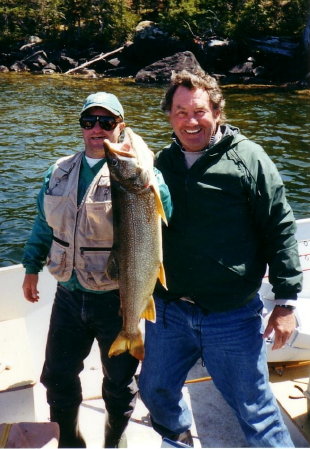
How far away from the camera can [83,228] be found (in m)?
3.16

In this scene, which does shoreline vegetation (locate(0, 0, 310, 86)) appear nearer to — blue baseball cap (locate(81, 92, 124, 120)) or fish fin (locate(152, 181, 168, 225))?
blue baseball cap (locate(81, 92, 124, 120))

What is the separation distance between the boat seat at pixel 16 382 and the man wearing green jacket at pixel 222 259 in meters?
1.04

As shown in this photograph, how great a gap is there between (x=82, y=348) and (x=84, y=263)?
639 millimetres

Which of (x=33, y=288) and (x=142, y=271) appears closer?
(x=142, y=271)

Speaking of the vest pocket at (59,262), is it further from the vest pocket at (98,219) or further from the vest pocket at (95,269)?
the vest pocket at (98,219)

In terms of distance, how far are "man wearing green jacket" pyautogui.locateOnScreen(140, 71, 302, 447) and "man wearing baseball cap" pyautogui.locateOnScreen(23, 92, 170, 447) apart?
0.83 feet

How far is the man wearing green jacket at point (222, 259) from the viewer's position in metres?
2.98

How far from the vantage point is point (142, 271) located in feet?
9.39

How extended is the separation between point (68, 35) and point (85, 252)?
49090 millimetres

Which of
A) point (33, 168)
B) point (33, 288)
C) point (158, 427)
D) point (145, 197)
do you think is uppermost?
Answer: point (145, 197)

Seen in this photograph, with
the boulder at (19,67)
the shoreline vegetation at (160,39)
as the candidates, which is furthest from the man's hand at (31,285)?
the boulder at (19,67)

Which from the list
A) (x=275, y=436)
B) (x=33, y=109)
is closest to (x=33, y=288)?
(x=275, y=436)

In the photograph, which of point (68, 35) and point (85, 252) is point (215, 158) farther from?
point (68, 35)

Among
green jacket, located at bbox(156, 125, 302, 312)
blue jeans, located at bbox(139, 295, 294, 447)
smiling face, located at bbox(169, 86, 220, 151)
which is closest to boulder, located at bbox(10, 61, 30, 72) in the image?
smiling face, located at bbox(169, 86, 220, 151)
